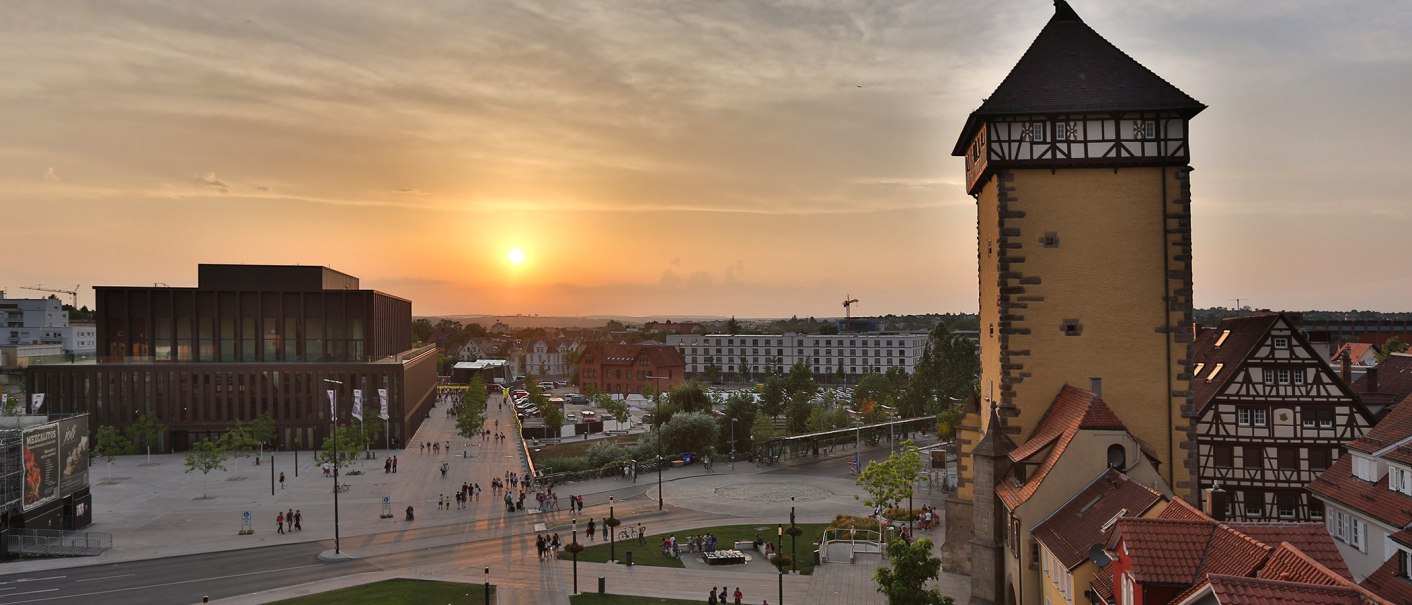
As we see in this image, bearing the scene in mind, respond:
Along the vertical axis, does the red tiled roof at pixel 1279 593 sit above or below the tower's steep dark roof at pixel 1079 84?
below

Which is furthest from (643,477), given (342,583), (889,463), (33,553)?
(33,553)

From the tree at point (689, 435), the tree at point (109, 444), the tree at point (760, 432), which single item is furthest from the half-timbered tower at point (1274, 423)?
the tree at point (109, 444)

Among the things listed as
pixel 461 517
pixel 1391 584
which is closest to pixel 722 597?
pixel 1391 584

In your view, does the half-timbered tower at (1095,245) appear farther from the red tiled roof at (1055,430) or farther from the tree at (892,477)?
the tree at (892,477)

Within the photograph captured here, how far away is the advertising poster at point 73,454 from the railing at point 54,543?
3406 mm

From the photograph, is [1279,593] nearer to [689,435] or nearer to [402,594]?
[402,594]

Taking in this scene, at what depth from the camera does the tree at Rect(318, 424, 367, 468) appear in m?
78.5

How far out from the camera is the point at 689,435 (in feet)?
273

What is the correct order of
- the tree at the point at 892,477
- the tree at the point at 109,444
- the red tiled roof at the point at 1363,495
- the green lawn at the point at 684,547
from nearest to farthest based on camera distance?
1. the red tiled roof at the point at 1363,495
2. the green lawn at the point at 684,547
3. the tree at the point at 892,477
4. the tree at the point at 109,444

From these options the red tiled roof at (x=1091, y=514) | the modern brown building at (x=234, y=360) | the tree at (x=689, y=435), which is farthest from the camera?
the modern brown building at (x=234, y=360)

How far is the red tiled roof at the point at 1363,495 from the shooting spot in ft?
106

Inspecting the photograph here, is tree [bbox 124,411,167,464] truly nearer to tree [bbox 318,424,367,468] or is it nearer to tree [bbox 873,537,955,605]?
tree [bbox 318,424,367,468]

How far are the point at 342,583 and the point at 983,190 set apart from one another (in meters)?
34.2

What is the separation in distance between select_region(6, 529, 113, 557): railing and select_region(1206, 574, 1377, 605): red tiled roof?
5369cm
